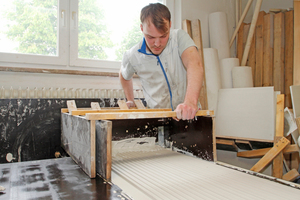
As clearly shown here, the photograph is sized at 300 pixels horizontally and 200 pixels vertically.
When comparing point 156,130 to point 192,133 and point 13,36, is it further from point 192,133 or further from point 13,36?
point 13,36

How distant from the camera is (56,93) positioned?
1876 millimetres

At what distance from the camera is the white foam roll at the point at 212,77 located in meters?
2.74

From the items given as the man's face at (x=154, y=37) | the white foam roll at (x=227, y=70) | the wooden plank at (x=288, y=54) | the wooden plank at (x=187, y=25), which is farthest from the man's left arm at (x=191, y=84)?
the wooden plank at (x=288, y=54)

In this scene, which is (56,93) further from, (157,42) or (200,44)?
(200,44)

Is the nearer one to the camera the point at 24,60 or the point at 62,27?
the point at 24,60

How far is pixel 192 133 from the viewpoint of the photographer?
1.34 m

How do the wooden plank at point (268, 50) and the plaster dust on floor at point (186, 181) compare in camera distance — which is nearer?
the plaster dust on floor at point (186, 181)

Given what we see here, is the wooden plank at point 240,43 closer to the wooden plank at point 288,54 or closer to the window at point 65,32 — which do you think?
the wooden plank at point 288,54

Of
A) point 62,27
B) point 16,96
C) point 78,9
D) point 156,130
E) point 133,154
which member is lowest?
point 133,154

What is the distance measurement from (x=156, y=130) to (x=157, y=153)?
266 mm

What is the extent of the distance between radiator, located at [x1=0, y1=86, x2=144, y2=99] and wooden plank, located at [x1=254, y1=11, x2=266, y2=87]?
69.4 inches

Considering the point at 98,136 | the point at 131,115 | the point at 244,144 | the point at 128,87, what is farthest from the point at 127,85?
the point at 244,144

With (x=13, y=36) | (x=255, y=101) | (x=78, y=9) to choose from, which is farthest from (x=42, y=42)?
(x=255, y=101)

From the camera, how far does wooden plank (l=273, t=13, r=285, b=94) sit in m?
2.76
